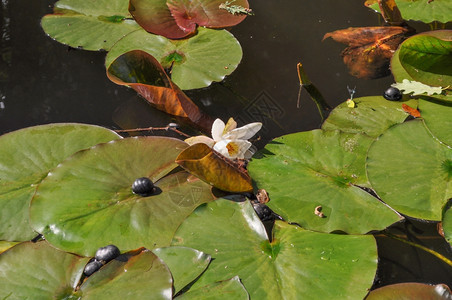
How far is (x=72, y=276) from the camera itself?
1.69 meters

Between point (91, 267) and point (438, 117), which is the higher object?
point (438, 117)

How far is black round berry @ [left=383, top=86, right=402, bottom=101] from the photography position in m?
2.30

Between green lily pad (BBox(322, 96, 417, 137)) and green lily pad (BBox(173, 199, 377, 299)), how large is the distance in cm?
61

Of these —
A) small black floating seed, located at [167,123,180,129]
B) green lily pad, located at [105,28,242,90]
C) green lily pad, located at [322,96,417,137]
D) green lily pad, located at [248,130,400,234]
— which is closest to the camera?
green lily pad, located at [248,130,400,234]

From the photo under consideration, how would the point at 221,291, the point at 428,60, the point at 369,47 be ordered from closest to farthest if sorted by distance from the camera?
the point at 221,291 < the point at 428,60 < the point at 369,47

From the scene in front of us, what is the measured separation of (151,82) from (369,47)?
124 centimetres

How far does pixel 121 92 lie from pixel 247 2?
0.94 m

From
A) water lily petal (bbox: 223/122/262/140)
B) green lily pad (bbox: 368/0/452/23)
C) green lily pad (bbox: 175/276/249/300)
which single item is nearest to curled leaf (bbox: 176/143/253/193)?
water lily petal (bbox: 223/122/262/140)

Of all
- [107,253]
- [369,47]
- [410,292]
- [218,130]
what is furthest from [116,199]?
[369,47]

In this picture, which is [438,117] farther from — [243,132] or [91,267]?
[91,267]

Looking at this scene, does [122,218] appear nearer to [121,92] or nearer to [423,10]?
[121,92]

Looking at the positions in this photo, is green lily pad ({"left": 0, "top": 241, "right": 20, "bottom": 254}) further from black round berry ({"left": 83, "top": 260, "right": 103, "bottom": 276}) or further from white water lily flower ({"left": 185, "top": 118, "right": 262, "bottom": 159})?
white water lily flower ({"left": 185, "top": 118, "right": 262, "bottom": 159})

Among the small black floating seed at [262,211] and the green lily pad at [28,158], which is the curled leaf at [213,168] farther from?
the green lily pad at [28,158]

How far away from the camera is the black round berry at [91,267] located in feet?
5.57
